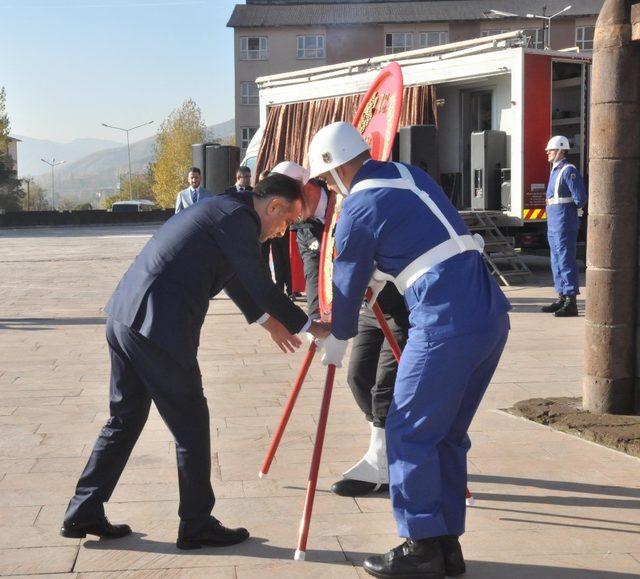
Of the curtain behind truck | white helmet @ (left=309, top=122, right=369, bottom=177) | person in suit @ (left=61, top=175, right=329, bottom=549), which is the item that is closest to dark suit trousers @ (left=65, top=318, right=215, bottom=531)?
person in suit @ (left=61, top=175, right=329, bottom=549)

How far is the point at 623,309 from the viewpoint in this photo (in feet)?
22.1

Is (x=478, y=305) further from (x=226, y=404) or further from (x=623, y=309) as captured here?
(x=226, y=404)

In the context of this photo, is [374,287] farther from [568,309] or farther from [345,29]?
[345,29]

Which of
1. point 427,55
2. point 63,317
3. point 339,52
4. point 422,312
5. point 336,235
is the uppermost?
point 339,52

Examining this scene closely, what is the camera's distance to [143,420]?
15.3 ft

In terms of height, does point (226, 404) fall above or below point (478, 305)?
below

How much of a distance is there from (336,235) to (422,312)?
0.47 meters

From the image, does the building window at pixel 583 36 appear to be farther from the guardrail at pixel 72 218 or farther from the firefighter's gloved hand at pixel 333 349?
the firefighter's gloved hand at pixel 333 349

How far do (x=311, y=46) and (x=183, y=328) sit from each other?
69.2 metres

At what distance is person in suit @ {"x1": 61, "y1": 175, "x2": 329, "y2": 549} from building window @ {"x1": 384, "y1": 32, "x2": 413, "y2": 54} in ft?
218

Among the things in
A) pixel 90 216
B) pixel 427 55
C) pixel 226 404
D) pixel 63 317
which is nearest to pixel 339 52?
pixel 90 216

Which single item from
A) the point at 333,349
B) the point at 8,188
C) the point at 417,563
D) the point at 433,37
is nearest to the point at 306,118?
the point at 333,349

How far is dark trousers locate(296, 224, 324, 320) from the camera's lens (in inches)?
242

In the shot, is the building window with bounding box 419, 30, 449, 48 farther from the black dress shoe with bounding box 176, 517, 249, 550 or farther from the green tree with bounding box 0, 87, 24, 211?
the black dress shoe with bounding box 176, 517, 249, 550
